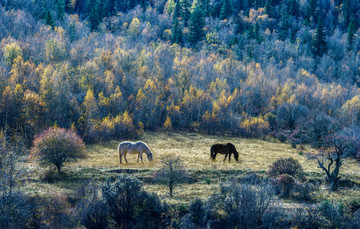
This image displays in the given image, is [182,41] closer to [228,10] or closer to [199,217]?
[228,10]

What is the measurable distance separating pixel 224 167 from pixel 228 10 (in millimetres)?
106452

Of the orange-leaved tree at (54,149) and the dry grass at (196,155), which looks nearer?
the orange-leaved tree at (54,149)

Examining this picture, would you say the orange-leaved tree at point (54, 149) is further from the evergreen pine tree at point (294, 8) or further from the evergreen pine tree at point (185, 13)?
the evergreen pine tree at point (294, 8)

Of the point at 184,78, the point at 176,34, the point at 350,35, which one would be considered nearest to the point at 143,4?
the point at 176,34

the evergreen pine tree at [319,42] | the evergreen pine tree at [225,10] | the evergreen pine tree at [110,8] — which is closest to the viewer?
the evergreen pine tree at [319,42]

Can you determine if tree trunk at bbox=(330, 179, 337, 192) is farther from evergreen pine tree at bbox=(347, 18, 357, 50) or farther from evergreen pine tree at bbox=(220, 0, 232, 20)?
evergreen pine tree at bbox=(220, 0, 232, 20)

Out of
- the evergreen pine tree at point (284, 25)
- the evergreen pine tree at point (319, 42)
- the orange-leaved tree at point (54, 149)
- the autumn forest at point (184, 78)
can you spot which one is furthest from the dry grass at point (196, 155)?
the evergreen pine tree at point (284, 25)

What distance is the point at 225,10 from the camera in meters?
126

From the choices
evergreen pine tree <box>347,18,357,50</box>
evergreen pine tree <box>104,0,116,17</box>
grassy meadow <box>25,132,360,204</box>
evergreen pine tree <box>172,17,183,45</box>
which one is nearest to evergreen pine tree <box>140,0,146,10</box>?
evergreen pine tree <box>104,0,116,17</box>

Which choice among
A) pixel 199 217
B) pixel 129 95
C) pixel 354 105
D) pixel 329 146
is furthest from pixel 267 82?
pixel 199 217

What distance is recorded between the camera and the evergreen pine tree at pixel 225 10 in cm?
12484

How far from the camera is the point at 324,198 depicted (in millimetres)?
25953

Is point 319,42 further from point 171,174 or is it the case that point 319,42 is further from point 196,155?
point 171,174

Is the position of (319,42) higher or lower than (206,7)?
lower
